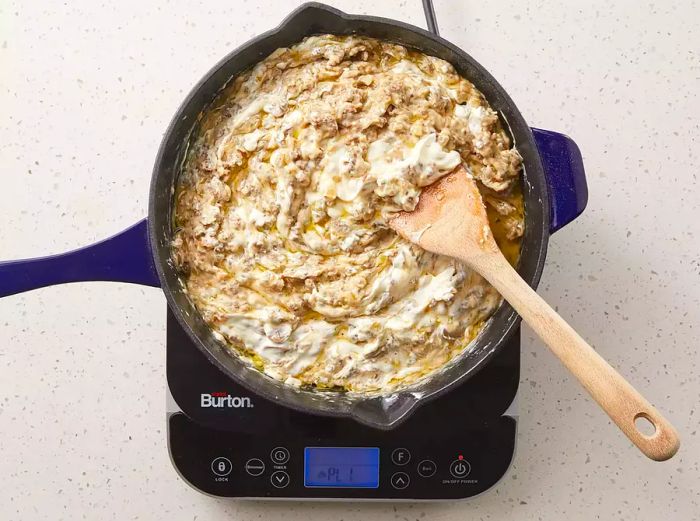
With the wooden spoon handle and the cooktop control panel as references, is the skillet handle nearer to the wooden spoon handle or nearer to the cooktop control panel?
the cooktop control panel

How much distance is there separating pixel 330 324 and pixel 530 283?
0.27 meters

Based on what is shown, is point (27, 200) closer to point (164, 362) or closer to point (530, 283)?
point (164, 362)

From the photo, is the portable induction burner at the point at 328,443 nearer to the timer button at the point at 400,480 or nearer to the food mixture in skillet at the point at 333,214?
the timer button at the point at 400,480

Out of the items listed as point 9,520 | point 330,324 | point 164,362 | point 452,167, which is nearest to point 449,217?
point 452,167

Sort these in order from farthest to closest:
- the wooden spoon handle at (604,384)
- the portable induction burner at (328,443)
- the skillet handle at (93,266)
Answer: the portable induction burner at (328,443) → the skillet handle at (93,266) → the wooden spoon handle at (604,384)

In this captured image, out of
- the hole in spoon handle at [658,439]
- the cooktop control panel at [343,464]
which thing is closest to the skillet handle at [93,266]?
the cooktop control panel at [343,464]

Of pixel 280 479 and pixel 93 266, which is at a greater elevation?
pixel 93 266

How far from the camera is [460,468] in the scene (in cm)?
120

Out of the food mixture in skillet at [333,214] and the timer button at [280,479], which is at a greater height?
the food mixture in skillet at [333,214]

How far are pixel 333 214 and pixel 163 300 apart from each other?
0.39m

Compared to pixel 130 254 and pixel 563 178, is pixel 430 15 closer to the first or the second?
pixel 563 178

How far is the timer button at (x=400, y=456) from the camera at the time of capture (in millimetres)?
1197

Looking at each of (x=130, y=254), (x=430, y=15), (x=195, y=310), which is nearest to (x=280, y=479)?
(x=195, y=310)

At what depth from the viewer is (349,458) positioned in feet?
3.94
